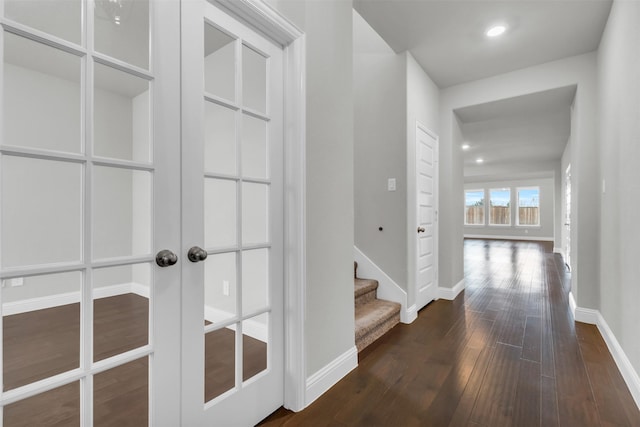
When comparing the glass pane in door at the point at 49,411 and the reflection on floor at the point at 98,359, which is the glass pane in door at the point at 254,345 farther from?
the glass pane in door at the point at 49,411

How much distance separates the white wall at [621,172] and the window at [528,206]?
10965 millimetres

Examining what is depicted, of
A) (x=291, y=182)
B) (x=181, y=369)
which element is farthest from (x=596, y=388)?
(x=181, y=369)

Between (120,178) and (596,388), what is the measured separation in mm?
2850

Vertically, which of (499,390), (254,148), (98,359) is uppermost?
(254,148)

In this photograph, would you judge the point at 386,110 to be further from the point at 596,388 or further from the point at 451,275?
the point at 596,388

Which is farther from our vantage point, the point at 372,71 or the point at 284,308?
the point at 372,71

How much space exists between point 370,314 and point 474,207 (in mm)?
12627

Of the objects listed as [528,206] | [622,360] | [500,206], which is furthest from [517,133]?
[500,206]

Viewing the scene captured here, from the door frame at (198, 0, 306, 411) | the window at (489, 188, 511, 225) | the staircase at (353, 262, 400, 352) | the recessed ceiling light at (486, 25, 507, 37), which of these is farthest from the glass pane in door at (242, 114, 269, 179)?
the window at (489, 188, 511, 225)

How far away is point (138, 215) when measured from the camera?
1260 mm

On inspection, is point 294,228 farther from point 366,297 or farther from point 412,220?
point 412,220

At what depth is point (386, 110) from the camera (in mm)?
3174

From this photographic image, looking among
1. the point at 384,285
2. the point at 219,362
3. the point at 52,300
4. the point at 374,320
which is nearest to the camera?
the point at 52,300

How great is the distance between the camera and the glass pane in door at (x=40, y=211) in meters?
0.91
